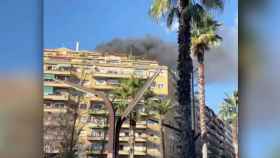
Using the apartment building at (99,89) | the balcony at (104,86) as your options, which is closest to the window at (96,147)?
the apartment building at (99,89)

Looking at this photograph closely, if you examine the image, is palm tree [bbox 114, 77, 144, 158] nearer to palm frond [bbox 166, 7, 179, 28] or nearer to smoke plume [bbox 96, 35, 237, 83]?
smoke plume [bbox 96, 35, 237, 83]

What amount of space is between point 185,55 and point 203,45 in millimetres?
240

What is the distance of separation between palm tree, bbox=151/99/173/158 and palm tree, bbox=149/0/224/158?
0.46ft

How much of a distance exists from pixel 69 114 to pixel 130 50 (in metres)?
0.97

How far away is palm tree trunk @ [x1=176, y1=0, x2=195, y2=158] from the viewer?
584 cm

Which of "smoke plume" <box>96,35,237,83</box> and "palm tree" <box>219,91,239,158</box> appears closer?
"palm tree" <box>219,91,239,158</box>

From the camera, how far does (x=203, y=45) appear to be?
19.5ft

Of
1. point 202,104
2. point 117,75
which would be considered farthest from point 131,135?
point 202,104

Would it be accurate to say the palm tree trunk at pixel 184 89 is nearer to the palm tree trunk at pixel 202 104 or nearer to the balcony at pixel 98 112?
the palm tree trunk at pixel 202 104

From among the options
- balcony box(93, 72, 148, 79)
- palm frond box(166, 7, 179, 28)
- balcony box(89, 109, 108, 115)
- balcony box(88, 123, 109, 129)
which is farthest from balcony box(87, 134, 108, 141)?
palm frond box(166, 7, 179, 28)

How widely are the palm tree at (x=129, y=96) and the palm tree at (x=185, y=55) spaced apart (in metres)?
0.49

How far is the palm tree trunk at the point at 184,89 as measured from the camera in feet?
19.2
